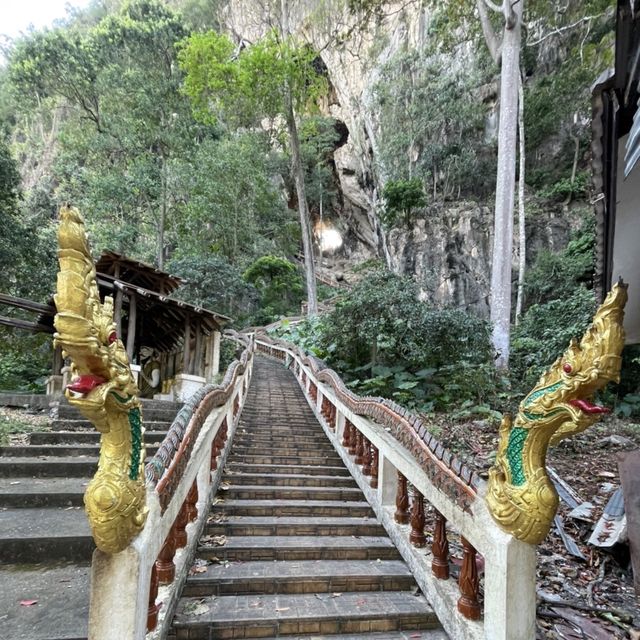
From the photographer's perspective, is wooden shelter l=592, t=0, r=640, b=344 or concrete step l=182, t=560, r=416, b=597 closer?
wooden shelter l=592, t=0, r=640, b=344

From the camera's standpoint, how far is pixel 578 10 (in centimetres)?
1573

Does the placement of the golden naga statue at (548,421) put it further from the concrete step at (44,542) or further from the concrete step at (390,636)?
the concrete step at (44,542)

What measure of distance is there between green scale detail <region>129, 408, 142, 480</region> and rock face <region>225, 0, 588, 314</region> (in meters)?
11.7

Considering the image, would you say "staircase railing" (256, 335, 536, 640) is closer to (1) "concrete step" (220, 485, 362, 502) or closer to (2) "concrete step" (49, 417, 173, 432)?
(1) "concrete step" (220, 485, 362, 502)

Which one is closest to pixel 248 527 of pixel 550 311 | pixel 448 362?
pixel 448 362

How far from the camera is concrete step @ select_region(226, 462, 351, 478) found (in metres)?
4.92

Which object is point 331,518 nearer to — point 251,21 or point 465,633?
point 465,633

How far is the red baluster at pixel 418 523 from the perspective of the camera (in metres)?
3.28

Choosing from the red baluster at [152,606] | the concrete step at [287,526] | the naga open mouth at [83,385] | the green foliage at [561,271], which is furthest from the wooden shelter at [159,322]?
the green foliage at [561,271]

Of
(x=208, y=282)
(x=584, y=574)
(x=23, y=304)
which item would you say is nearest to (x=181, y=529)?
(x=584, y=574)

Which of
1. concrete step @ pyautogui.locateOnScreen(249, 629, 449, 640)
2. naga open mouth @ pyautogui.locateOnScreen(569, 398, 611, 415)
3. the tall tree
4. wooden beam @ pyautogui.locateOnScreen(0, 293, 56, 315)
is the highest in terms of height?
the tall tree

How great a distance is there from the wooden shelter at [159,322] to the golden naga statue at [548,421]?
842 centimetres

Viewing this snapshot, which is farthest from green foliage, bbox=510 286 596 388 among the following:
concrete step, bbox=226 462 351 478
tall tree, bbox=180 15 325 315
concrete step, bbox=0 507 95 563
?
tall tree, bbox=180 15 325 315

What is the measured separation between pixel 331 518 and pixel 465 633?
70.2 inches
